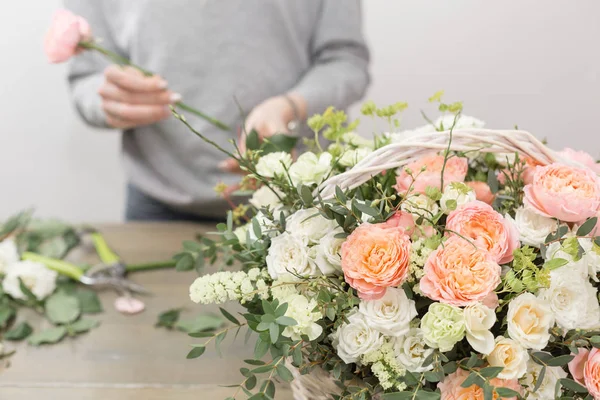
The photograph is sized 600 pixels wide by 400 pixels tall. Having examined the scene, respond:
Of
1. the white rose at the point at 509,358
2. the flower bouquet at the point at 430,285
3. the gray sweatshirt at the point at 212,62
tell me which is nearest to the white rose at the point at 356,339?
the flower bouquet at the point at 430,285

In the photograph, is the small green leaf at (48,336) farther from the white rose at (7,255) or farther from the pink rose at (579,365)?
the pink rose at (579,365)

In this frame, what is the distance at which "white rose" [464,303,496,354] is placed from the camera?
443 mm

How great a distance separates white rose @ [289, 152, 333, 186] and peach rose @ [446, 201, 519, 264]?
0.15 metres

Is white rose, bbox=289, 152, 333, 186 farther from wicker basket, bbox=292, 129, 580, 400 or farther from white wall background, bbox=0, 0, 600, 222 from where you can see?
white wall background, bbox=0, 0, 600, 222

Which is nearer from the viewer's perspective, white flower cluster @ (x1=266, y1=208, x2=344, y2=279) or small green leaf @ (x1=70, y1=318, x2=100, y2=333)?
white flower cluster @ (x1=266, y1=208, x2=344, y2=279)

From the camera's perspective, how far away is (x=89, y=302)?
912 millimetres

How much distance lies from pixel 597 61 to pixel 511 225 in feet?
2.69

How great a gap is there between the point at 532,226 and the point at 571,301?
0.25 ft

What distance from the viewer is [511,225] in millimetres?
493

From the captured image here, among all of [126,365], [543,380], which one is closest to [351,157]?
[543,380]

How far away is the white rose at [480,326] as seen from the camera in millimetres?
443

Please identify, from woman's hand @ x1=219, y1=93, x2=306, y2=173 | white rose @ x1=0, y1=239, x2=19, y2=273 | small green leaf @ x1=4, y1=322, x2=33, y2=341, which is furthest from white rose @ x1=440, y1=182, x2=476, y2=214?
white rose @ x1=0, y1=239, x2=19, y2=273

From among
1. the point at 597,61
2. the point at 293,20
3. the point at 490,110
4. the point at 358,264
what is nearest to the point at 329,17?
the point at 293,20

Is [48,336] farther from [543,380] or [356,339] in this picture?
[543,380]
